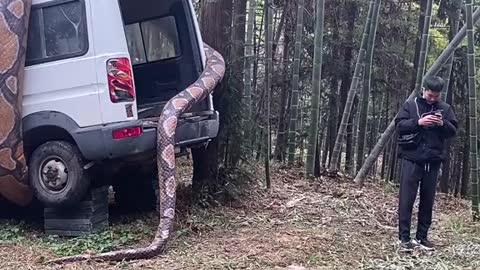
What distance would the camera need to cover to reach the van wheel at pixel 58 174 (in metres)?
5.53

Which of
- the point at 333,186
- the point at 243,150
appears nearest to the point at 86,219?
the point at 243,150

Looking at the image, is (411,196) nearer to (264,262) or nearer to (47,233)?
(264,262)

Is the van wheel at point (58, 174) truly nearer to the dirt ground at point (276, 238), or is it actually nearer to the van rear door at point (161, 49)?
the dirt ground at point (276, 238)

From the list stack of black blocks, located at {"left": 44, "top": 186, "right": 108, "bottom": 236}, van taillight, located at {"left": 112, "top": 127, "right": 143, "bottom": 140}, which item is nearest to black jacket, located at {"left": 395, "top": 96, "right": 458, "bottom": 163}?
van taillight, located at {"left": 112, "top": 127, "right": 143, "bottom": 140}

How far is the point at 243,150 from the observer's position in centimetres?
707

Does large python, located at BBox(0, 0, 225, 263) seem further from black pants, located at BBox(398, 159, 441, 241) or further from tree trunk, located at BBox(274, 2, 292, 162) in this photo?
tree trunk, located at BBox(274, 2, 292, 162)

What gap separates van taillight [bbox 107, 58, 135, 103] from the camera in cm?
530

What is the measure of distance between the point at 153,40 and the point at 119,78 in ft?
4.83

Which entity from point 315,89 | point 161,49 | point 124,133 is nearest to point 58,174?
point 124,133

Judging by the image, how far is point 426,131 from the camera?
539 centimetres

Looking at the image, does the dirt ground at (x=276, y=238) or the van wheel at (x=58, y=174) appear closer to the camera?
the dirt ground at (x=276, y=238)

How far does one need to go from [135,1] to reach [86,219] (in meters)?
2.24

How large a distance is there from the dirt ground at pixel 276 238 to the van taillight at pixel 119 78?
1263mm

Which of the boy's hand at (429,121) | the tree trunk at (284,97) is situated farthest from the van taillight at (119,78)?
the tree trunk at (284,97)
